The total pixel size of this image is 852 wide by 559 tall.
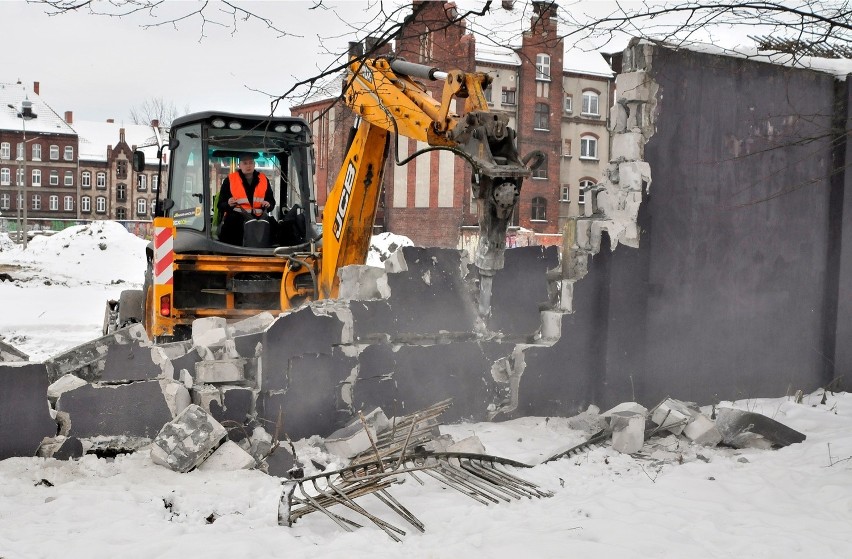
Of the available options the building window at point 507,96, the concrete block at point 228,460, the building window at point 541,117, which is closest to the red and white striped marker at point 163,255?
the concrete block at point 228,460

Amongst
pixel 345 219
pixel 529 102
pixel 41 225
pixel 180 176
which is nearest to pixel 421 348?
pixel 345 219

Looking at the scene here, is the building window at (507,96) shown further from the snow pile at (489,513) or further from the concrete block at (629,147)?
the snow pile at (489,513)

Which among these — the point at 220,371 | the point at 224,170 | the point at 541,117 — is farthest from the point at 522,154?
the point at 220,371

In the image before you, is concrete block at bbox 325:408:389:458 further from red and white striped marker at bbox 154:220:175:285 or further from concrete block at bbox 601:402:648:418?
red and white striped marker at bbox 154:220:175:285

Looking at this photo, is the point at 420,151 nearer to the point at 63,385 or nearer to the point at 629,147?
the point at 629,147

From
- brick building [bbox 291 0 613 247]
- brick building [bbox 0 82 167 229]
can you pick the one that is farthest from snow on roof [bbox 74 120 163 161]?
brick building [bbox 291 0 613 247]

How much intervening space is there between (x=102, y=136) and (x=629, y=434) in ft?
231

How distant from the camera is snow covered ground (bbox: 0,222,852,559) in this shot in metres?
4.31

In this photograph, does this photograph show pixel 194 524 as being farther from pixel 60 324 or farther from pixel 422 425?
pixel 60 324

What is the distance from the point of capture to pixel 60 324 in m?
14.0

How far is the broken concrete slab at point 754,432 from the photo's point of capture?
645cm

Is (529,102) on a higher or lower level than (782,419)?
higher

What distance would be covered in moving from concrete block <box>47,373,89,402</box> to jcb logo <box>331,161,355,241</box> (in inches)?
108

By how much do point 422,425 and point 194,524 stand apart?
216cm
